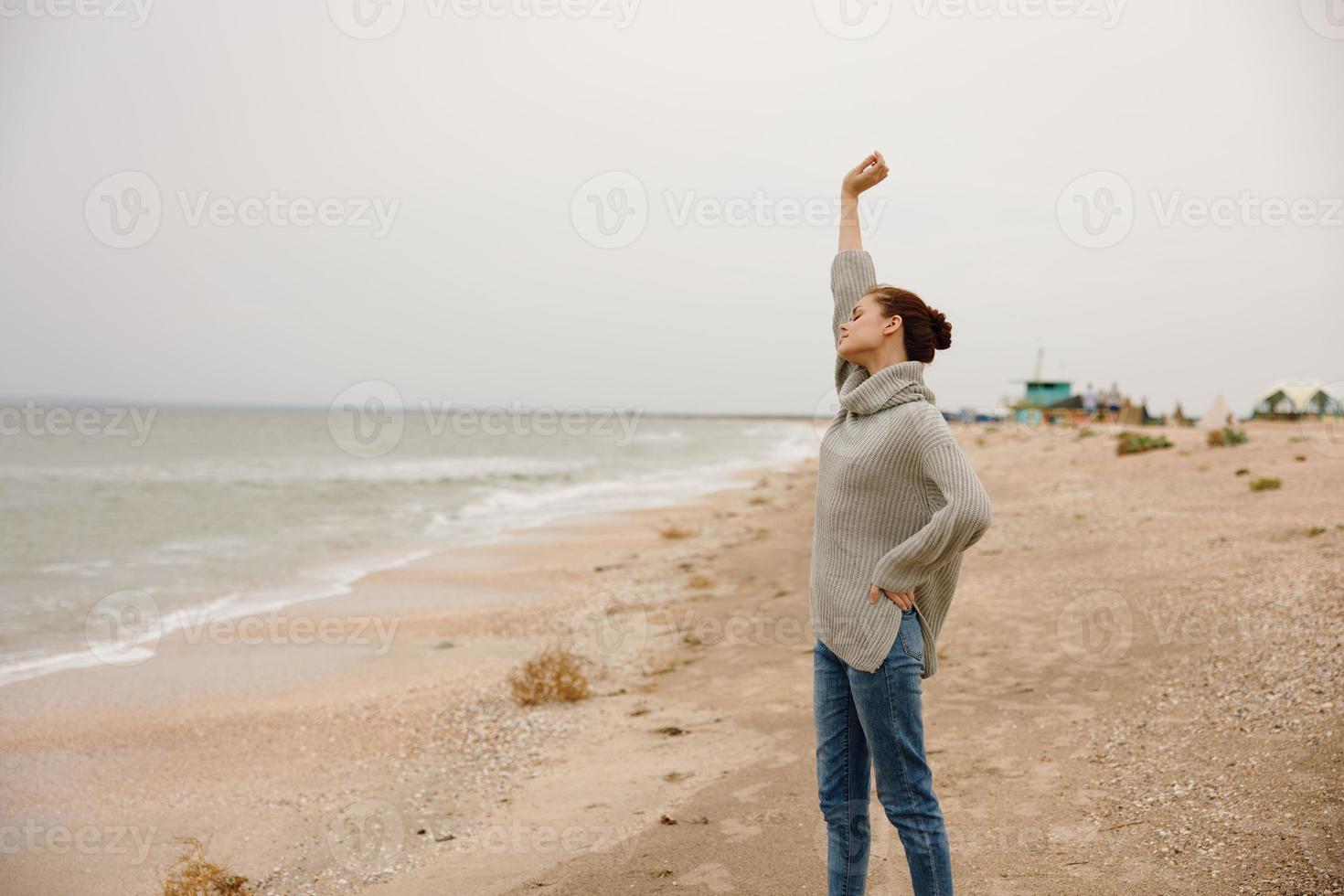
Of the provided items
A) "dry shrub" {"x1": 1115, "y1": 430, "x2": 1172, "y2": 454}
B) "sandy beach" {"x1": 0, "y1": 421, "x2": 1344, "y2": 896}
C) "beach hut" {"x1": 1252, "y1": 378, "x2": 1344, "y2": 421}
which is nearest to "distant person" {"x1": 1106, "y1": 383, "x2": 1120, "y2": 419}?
"beach hut" {"x1": 1252, "y1": 378, "x2": 1344, "y2": 421}

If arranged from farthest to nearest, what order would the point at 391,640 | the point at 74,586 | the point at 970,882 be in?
the point at 74,586, the point at 391,640, the point at 970,882

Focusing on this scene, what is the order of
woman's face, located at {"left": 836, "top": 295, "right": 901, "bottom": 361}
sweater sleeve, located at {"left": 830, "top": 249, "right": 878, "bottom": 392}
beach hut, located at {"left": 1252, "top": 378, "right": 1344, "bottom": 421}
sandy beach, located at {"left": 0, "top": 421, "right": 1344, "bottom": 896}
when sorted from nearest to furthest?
woman's face, located at {"left": 836, "top": 295, "right": 901, "bottom": 361} → sweater sleeve, located at {"left": 830, "top": 249, "right": 878, "bottom": 392} → sandy beach, located at {"left": 0, "top": 421, "right": 1344, "bottom": 896} → beach hut, located at {"left": 1252, "top": 378, "right": 1344, "bottom": 421}

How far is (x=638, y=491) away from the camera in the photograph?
2719cm

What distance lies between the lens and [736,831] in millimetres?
4105

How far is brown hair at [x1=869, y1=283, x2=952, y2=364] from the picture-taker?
2691mm

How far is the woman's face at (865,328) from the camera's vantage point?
8.80 ft

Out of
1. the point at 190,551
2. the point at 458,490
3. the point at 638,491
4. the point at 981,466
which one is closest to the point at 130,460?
the point at 458,490

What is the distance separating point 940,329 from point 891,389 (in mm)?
323

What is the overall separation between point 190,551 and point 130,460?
31669mm

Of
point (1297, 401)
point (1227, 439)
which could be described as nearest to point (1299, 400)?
point (1297, 401)

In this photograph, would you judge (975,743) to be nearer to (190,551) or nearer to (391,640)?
(391,640)

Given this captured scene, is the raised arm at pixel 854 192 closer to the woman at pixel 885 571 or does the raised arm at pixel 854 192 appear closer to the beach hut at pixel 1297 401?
the woman at pixel 885 571

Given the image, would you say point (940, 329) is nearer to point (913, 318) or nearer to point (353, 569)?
point (913, 318)

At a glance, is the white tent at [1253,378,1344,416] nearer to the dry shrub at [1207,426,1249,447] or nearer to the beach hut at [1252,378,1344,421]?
the beach hut at [1252,378,1344,421]
